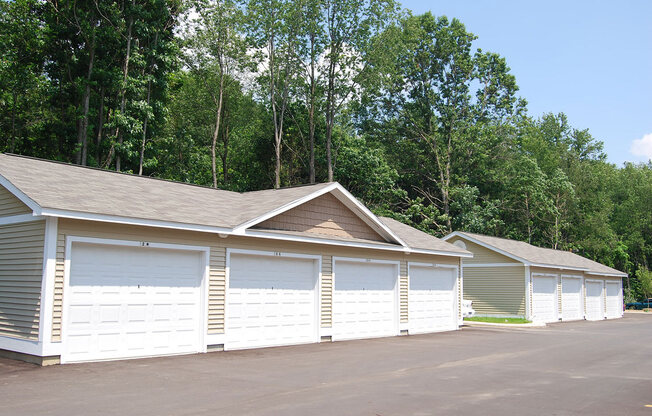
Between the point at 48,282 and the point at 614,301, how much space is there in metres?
40.4

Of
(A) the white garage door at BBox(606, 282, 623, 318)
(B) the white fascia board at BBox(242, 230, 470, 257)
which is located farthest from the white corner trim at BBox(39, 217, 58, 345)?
(A) the white garage door at BBox(606, 282, 623, 318)

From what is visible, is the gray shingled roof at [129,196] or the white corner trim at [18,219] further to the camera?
the gray shingled roof at [129,196]

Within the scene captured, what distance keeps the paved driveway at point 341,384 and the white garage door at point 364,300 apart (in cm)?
244

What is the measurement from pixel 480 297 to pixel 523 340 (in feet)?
40.8

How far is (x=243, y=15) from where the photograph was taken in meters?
37.2

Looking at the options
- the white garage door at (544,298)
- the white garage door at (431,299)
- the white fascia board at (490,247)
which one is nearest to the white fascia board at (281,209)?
the white garage door at (431,299)

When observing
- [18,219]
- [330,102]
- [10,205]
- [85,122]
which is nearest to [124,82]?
[85,122]

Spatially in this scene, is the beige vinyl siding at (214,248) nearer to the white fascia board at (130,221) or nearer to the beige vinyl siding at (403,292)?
the beige vinyl siding at (403,292)

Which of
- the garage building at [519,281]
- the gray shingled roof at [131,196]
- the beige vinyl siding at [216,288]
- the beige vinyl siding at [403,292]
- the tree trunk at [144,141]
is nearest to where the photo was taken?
the gray shingled roof at [131,196]

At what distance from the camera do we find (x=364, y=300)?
755 inches

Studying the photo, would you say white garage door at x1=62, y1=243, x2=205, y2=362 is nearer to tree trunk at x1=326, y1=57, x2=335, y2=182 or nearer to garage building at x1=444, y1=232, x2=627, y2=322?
garage building at x1=444, y1=232, x2=627, y2=322

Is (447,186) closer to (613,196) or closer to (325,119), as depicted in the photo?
(325,119)

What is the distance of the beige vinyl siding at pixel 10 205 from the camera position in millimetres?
12464

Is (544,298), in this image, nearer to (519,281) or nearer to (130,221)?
(519,281)
